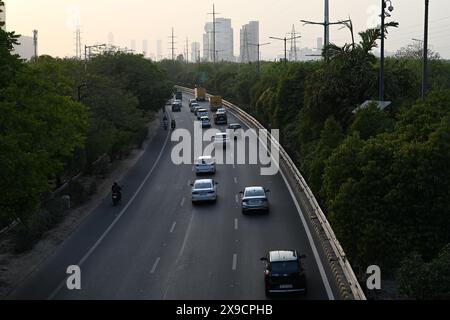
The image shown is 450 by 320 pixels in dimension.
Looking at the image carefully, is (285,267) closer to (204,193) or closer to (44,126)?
(44,126)

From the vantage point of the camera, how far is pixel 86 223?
116 ft

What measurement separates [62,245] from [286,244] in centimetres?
1008

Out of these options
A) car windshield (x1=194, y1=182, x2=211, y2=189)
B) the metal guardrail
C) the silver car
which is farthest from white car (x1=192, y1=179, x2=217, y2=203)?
the metal guardrail

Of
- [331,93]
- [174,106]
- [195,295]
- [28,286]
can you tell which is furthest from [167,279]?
[174,106]

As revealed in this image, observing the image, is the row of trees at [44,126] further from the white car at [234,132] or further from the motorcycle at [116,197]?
the white car at [234,132]

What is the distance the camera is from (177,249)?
29.3 meters

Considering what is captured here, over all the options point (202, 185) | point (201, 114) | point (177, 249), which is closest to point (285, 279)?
point (177, 249)

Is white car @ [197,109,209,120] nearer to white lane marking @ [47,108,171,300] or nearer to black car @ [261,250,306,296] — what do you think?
white lane marking @ [47,108,171,300]

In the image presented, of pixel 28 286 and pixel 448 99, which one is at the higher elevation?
pixel 448 99

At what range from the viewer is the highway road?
2366 cm

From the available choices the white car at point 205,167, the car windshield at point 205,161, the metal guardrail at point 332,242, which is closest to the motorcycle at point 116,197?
the white car at point 205,167

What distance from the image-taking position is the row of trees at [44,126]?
23328 millimetres
